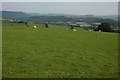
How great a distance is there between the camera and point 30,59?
32.9 ft

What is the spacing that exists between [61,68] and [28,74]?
209 centimetres

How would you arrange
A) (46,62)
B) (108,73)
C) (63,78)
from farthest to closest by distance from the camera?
(46,62), (108,73), (63,78)

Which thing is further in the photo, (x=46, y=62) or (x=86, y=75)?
(x=46, y=62)

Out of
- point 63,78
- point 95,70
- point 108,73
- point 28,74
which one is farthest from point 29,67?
point 108,73

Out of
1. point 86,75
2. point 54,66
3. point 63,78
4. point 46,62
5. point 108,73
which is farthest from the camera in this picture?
point 46,62

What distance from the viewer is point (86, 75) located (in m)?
7.60

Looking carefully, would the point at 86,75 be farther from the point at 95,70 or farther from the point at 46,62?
the point at 46,62

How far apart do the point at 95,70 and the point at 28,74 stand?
400cm

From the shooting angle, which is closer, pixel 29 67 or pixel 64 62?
pixel 29 67

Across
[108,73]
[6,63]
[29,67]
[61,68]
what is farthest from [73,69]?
[6,63]

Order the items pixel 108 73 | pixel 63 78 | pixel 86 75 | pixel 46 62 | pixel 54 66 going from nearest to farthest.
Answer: pixel 63 78
pixel 86 75
pixel 108 73
pixel 54 66
pixel 46 62

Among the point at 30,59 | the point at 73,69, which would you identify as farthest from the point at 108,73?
the point at 30,59

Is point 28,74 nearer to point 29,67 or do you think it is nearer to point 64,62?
point 29,67

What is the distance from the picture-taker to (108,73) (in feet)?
26.7
